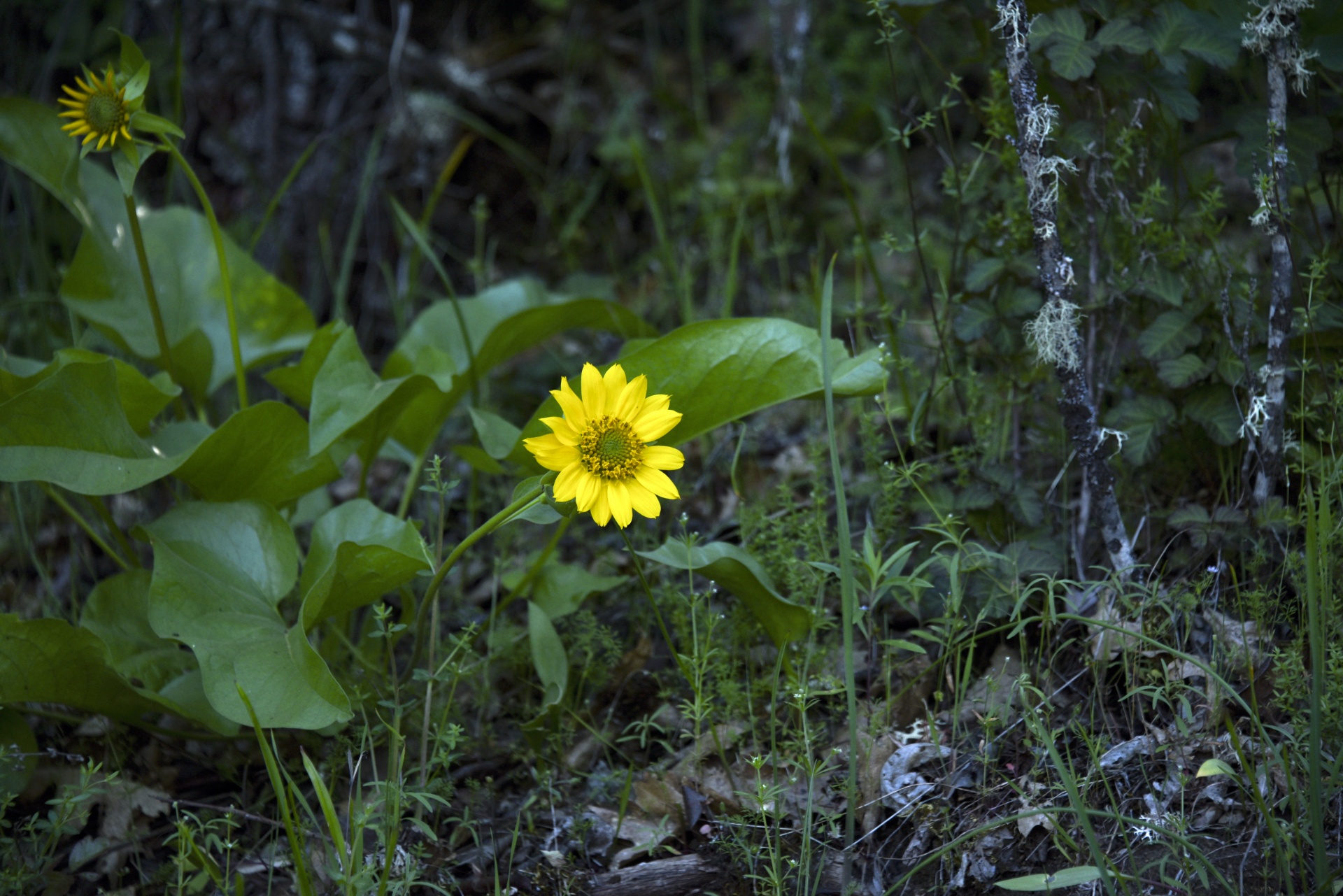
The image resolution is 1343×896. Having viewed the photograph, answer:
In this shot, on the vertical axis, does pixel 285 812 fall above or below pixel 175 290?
below

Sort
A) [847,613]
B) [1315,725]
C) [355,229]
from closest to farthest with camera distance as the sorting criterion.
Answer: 1. [1315,725]
2. [847,613]
3. [355,229]

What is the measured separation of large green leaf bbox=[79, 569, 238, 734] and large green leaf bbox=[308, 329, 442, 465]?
1.29ft

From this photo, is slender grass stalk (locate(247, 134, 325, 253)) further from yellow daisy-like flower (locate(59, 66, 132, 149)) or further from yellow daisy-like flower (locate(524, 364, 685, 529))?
yellow daisy-like flower (locate(524, 364, 685, 529))

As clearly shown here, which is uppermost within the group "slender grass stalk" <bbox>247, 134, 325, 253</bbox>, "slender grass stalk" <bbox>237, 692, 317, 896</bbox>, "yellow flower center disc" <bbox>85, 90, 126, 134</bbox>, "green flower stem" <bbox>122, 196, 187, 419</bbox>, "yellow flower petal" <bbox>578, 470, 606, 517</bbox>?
"yellow flower center disc" <bbox>85, 90, 126, 134</bbox>

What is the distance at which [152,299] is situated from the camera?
5.06 ft

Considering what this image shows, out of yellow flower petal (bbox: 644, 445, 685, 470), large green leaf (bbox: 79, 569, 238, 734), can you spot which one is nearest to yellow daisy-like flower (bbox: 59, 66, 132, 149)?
large green leaf (bbox: 79, 569, 238, 734)

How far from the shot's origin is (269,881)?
48.3 inches

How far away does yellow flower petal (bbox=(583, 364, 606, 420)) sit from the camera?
1.15 meters

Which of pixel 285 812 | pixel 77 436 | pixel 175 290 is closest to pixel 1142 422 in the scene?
pixel 285 812

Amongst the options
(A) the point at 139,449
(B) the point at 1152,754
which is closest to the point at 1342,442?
(B) the point at 1152,754

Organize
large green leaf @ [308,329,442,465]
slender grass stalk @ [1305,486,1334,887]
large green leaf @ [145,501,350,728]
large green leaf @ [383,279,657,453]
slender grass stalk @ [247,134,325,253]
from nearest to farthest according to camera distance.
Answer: slender grass stalk @ [1305,486,1334,887]
large green leaf @ [145,501,350,728]
large green leaf @ [308,329,442,465]
large green leaf @ [383,279,657,453]
slender grass stalk @ [247,134,325,253]

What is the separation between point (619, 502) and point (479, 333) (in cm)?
98

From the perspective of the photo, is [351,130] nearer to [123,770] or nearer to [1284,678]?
[123,770]

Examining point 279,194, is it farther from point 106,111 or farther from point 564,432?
point 564,432
